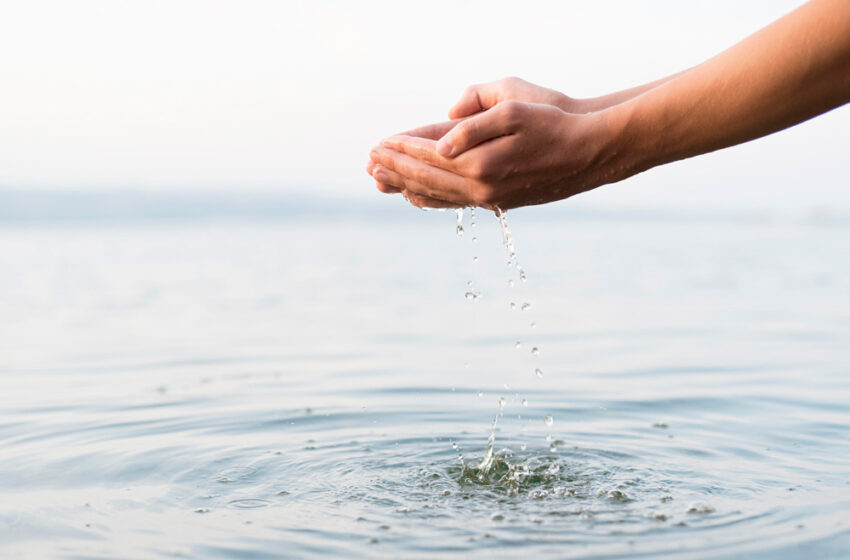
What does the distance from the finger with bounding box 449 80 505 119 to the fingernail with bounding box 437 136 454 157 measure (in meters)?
1.18

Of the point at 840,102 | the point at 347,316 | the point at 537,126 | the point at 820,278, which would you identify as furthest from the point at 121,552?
the point at 820,278

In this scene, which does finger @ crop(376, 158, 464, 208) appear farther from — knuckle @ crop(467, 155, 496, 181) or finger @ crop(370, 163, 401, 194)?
knuckle @ crop(467, 155, 496, 181)

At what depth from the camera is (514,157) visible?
3.44 meters

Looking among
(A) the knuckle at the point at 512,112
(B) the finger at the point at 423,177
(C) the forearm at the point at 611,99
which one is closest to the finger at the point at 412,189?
(B) the finger at the point at 423,177

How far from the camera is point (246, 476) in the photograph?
5031 mm

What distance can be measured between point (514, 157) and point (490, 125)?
166 millimetres

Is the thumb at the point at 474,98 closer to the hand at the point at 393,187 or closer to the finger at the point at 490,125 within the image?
the hand at the point at 393,187

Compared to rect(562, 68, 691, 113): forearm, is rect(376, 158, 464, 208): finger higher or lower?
lower

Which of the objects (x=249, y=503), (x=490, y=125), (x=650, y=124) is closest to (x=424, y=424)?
(x=249, y=503)

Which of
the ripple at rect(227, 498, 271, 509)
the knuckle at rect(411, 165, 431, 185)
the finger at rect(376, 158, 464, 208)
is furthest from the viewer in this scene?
the ripple at rect(227, 498, 271, 509)

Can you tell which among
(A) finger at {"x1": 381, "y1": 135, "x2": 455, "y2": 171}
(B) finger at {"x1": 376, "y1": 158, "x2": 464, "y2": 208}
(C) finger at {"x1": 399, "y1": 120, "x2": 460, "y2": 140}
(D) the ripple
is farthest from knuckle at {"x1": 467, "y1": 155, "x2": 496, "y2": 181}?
(D) the ripple

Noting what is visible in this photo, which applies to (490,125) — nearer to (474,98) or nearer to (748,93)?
(748,93)

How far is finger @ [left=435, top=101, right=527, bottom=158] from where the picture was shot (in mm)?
3340

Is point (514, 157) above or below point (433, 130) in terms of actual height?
below
